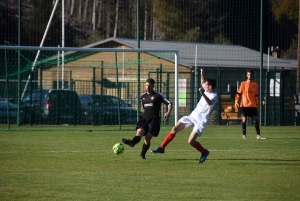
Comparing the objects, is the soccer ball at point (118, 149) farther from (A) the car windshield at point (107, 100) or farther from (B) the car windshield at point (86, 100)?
(B) the car windshield at point (86, 100)

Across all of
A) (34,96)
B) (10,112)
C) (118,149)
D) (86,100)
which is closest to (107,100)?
(86,100)

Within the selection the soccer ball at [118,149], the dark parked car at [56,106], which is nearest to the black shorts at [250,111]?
the soccer ball at [118,149]

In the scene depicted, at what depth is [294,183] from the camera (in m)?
10.3

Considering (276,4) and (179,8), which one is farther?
(179,8)

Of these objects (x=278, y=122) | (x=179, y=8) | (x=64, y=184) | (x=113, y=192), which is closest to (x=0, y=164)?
(x=64, y=184)

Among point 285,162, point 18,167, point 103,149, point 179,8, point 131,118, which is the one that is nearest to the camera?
point 18,167

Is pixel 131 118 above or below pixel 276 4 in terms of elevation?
below

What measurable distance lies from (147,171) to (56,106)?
15097 millimetres

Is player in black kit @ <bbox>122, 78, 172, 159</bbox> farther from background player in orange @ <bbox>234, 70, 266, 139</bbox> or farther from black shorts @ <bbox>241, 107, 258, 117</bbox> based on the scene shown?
black shorts @ <bbox>241, 107, 258, 117</bbox>

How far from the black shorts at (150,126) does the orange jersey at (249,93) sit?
21.8 ft

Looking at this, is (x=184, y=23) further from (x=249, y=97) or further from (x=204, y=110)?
(x=204, y=110)

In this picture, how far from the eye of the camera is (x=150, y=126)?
45.2 ft

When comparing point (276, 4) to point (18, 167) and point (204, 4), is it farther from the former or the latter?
point (18, 167)

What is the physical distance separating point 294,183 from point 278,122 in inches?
764
